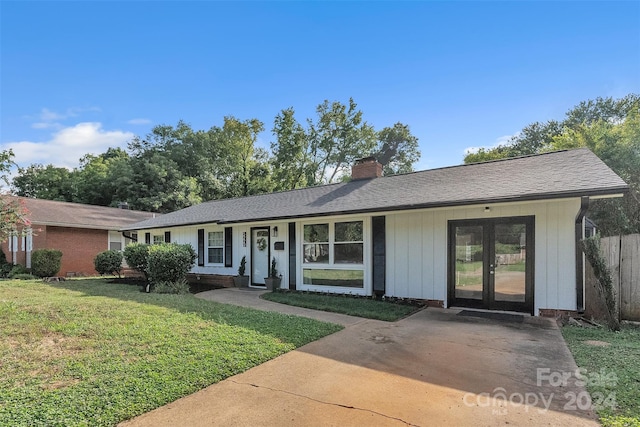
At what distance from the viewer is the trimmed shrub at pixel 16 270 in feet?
50.8

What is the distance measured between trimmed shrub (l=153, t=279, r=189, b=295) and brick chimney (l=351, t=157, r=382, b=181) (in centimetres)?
739

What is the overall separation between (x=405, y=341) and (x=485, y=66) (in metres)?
9.62

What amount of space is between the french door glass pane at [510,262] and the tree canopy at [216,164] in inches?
895

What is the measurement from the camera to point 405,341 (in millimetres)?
5387

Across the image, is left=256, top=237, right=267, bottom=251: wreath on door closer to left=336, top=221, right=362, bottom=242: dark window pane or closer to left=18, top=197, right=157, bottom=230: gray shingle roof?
left=336, top=221, right=362, bottom=242: dark window pane

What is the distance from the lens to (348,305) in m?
8.30

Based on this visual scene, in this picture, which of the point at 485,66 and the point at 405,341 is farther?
the point at 485,66

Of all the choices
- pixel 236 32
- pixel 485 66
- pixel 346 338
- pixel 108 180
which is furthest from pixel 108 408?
pixel 108 180

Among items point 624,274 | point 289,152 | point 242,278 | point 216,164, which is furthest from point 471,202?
point 216,164

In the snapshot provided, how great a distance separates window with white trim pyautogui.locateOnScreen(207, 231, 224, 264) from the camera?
1337cm

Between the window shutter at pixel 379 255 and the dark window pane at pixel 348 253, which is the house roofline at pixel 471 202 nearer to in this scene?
the window shutter at pixel 379 255

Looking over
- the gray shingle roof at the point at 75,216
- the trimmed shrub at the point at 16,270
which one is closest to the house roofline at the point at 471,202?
the gray shingle roof at the point at 75,216

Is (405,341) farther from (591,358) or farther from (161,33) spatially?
(161,33)

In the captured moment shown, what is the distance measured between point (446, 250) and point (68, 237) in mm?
18628
